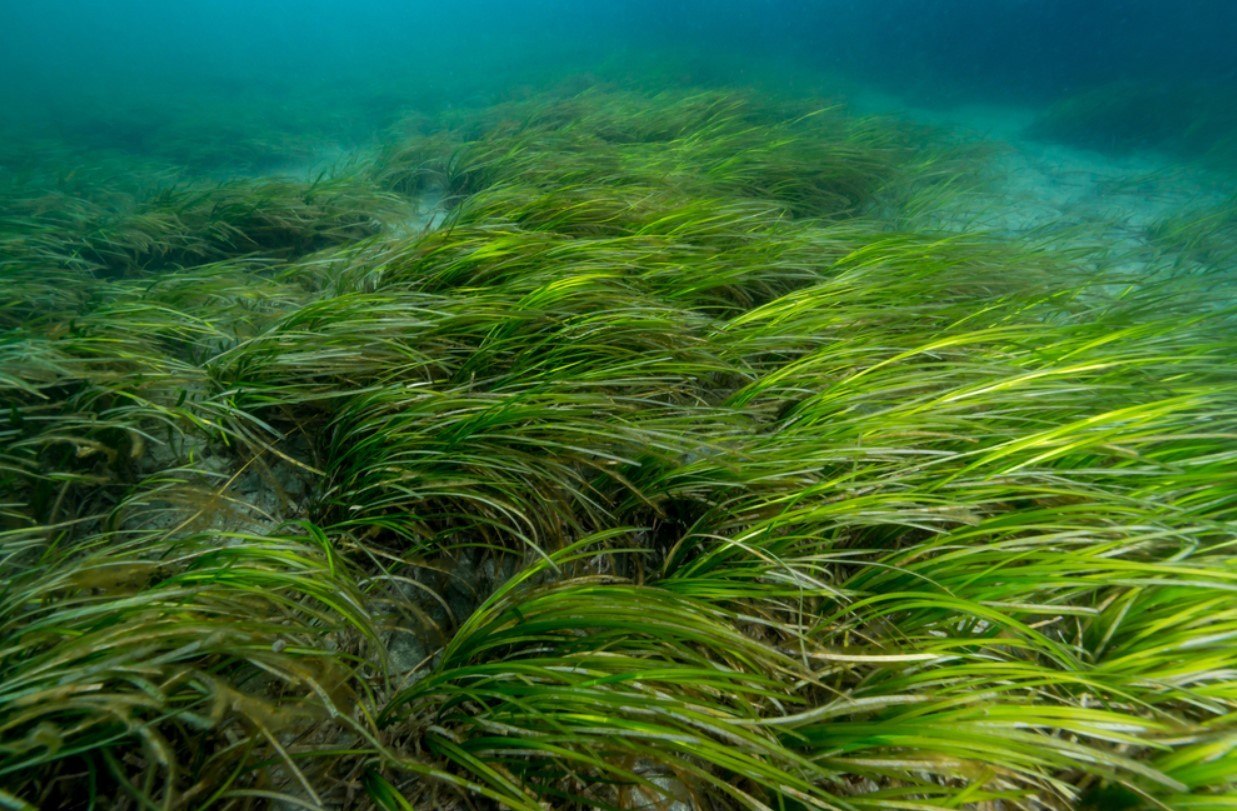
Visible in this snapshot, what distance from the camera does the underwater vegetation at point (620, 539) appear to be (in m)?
0.91

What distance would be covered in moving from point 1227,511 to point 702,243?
7.71 feet

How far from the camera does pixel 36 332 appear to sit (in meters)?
2.19

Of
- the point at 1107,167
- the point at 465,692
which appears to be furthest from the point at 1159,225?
the point at 465,692

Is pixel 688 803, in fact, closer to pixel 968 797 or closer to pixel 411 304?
pixel 968 797

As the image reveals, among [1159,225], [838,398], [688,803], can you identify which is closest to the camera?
[688,803]

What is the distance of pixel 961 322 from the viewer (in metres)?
2.16

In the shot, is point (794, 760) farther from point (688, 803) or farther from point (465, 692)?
point (465, 692)

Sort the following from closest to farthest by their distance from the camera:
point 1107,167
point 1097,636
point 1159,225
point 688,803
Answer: point 688,803 → point 1097,636 → point 1159,225 → point 1107,167

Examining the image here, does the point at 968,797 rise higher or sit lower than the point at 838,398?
lower

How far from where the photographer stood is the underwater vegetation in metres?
0.91

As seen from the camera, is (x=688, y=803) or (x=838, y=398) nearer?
(x=688, y=803)

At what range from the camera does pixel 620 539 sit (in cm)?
159

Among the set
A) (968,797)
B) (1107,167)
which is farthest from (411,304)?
(1107,167)

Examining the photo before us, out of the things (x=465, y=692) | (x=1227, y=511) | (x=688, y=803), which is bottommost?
(x=688, y=803)
